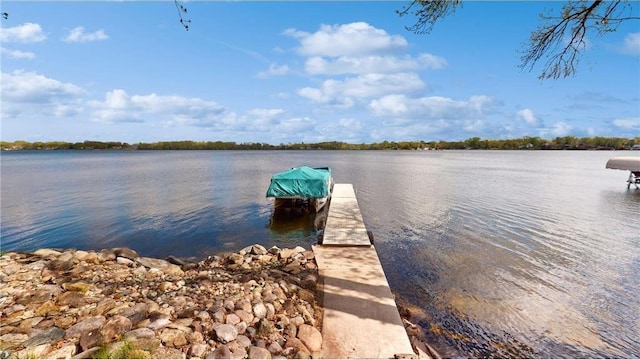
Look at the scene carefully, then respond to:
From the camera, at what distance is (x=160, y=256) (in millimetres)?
13930

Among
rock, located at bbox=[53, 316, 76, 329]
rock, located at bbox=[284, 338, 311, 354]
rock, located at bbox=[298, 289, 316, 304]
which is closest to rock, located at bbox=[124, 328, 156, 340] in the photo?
A: rock, located at bbox=[53, 316, 76, 329]

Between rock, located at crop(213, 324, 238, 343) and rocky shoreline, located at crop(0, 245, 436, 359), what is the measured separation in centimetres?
2

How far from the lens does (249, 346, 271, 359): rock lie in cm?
509

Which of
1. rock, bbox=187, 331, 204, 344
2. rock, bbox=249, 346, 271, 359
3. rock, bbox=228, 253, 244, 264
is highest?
rock, bbox=187, 331, 204, 344

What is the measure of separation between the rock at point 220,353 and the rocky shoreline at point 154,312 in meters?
0.02

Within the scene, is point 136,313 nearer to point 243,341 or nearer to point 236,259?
point 243,341

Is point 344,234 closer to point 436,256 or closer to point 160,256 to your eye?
point 436,256

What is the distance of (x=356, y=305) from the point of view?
7223 mm

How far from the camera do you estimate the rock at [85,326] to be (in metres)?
5.15

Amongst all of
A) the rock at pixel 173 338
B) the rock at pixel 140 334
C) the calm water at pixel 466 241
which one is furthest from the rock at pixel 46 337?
the calm water at pixel 466 241

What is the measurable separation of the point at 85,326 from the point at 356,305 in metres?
5.01

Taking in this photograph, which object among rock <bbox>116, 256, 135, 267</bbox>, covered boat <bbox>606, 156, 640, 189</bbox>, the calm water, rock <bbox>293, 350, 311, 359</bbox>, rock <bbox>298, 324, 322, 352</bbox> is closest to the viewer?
rock <bbox>293, 350, 311, 359</bbox>

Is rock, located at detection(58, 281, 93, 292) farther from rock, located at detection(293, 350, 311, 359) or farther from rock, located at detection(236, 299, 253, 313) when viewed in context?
rock, located at detection(293, 350, 311, 359)

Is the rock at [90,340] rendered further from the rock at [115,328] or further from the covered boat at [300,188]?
the covered boat at [300,188]
